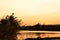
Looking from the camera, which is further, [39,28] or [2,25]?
[39,28]

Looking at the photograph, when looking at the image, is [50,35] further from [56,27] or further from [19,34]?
[19,34]

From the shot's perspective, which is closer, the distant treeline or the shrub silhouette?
the shrub silhouette

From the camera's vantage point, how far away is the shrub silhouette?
295 centimetres

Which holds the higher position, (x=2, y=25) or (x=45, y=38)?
(x=2, y=25)

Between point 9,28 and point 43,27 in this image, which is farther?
point 43,27

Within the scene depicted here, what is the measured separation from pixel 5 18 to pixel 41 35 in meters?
0.55

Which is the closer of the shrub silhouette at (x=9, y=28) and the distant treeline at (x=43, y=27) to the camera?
the shrub silhouette at (x=9, y=28)

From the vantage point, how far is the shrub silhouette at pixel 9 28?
2.95 meters

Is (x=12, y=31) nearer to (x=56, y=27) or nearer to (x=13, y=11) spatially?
(x=13, y=11)

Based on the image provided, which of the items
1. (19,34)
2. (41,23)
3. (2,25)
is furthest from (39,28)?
(2,25)

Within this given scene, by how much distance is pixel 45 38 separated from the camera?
3.22 m

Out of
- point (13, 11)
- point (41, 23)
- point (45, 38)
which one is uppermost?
point (13, 11)

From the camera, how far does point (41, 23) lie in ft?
10.6

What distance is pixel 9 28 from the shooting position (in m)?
3.02
